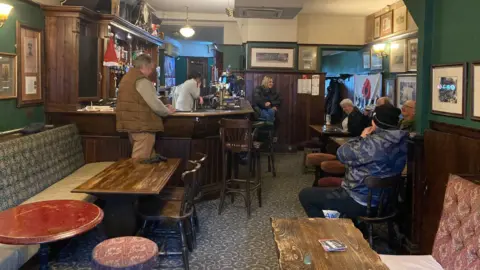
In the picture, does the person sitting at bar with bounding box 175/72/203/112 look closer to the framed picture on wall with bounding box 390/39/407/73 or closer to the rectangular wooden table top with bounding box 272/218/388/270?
the framed picture on wall with bounding box 390/39/407/73

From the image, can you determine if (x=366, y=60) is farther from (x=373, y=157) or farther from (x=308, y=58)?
(x=373, y=157)

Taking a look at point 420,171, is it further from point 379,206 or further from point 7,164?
point 7,164

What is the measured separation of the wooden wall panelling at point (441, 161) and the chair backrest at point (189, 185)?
189cm

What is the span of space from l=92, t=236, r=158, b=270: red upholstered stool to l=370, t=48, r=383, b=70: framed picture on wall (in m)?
7.14

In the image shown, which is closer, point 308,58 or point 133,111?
point 133,111

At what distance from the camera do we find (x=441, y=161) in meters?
3.48

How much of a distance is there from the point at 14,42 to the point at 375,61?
676 centimetres

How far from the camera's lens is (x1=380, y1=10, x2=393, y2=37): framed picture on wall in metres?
8.38

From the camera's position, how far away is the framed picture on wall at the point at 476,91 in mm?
3066

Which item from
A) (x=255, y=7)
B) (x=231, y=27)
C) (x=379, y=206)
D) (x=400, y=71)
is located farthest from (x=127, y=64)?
(x=379, y=206)

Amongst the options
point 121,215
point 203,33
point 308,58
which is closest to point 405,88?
point 308,58

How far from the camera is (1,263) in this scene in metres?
2.78

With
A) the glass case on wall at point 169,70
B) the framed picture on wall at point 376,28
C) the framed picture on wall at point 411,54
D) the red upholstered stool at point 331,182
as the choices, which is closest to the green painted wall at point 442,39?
the red upholstered stool at point 331,182

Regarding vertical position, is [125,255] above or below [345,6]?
below
